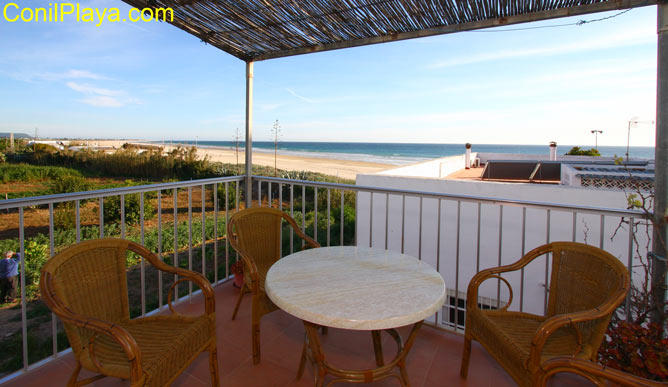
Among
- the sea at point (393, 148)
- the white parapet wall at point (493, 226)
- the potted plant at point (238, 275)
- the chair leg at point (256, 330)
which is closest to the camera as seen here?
the chair leg at point (256, 330)

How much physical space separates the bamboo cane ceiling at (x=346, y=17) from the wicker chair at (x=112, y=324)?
5.41ft

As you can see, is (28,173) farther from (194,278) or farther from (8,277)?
(194,278)

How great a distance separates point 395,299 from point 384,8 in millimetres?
1879

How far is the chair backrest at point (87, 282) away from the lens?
1.30 m

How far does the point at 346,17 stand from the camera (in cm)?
240

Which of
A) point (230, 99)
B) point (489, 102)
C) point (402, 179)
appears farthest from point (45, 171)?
point (489, 102)

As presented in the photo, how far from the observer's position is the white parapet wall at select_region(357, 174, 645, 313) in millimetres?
4828

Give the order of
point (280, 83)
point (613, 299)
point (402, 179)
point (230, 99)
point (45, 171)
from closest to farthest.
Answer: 1. point (613, 299)
2. point (402, 179)
3. point (45, 171)
4. point (230, 99)
5. point (280, 83)

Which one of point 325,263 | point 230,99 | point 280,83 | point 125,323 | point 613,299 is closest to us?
point 613,299

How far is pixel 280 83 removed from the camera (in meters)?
30.6

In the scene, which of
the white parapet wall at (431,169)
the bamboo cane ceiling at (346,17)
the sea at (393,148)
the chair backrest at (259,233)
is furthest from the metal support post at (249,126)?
the sea at (393,148)

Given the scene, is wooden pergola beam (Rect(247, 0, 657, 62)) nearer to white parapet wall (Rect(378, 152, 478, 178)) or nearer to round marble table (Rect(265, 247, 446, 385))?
round marble table (Rect(265, 247, 446, 385))

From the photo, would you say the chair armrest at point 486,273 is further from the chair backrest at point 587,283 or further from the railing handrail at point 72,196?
the railing handrail at point 72,196

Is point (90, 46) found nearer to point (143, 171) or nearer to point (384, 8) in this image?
point (143, 171)
